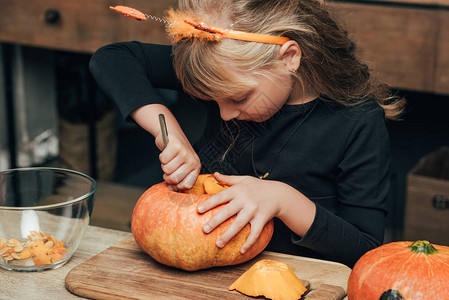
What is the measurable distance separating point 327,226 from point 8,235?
1.66ft

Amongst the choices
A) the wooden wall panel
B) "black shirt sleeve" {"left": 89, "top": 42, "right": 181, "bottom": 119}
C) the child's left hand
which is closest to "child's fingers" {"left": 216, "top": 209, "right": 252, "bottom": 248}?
the child's left hand

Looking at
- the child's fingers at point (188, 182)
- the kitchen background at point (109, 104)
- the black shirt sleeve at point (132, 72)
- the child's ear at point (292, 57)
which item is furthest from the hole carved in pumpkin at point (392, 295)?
A: the kitchen background at point (109, 104)

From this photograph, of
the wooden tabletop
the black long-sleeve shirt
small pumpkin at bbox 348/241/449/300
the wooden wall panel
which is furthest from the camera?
the wooden wall panel

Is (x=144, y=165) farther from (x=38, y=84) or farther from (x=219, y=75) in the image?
(x=219, y=75)

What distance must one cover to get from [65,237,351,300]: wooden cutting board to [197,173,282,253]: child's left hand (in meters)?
0.06

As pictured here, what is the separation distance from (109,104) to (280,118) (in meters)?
1.64

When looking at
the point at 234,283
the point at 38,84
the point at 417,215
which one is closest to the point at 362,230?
the point at 234,283

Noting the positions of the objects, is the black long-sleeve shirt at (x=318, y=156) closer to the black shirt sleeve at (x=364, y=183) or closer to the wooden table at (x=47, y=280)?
the black shirt sleeve at (x=364, y=183)

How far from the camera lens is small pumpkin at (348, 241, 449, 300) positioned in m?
0.66

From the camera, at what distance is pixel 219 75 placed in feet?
3.18

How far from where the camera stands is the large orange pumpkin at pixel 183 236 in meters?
0.81

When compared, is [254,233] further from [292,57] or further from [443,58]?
[443,58]

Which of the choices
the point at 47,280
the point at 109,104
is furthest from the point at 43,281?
the point at 109,104

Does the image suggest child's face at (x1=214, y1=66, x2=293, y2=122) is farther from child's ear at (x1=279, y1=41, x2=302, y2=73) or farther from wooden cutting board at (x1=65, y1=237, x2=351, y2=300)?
wooden cutting board at (x1=65, y1=237, x2=351, y2=300)
